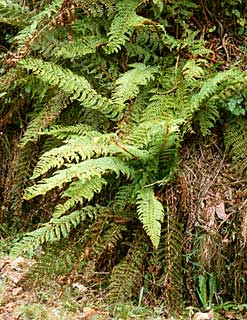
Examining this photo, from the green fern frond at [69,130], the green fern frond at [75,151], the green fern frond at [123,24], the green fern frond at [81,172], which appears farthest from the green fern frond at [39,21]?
the green fern frond at [81,172]

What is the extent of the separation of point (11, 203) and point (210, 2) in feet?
7.34

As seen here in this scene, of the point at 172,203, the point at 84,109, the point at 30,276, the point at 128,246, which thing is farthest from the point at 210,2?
the point at 30,276

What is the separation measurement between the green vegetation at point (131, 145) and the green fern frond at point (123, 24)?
11 millimetres

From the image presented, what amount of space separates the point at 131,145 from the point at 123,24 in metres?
0.94

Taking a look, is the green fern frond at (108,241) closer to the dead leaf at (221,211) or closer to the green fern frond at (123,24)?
the dead leaf at (221,211)

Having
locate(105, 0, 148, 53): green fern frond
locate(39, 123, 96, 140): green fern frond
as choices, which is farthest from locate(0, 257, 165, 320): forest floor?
locate(105, 0, 148, 53): green fern frond

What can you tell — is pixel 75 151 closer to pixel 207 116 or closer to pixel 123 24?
pixel 207 116

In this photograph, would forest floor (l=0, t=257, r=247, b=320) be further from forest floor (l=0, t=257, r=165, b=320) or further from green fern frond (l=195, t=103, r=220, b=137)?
green fern frond (l=195, t=103, r=220, b=137)

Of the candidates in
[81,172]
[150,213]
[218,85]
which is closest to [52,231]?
[81,172]

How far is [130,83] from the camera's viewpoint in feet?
12.8

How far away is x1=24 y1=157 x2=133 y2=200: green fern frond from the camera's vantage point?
135 inches

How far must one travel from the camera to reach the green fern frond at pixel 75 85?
12.9 feet

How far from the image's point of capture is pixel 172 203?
3.79m

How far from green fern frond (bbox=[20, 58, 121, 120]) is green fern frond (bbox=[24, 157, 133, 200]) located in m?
0.45
